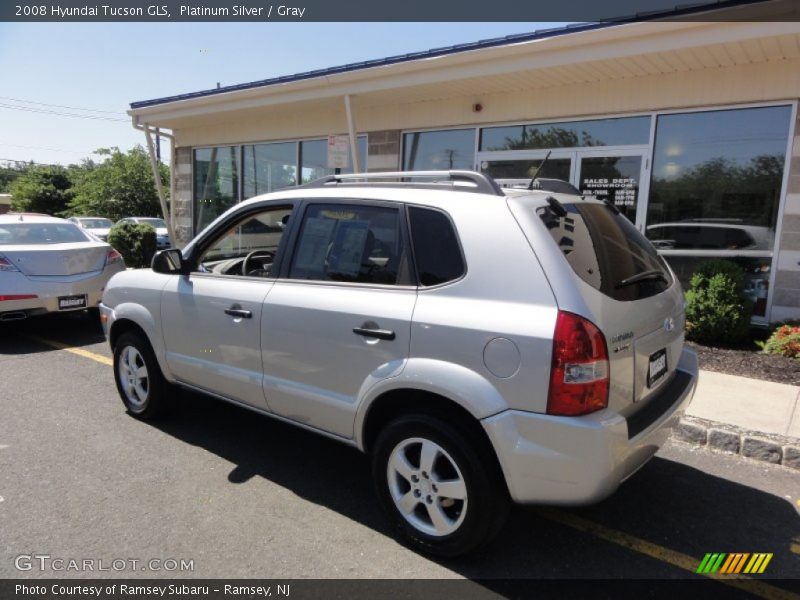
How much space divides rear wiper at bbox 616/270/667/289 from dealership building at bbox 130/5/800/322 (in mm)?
3925

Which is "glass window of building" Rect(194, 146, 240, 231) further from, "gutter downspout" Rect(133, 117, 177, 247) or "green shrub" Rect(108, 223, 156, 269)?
"green shrub" Rect(108, 223, 156, 269)

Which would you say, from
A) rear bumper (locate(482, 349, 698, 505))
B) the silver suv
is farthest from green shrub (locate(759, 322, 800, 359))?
rear bumper (locate(482, 349, 698, 505))

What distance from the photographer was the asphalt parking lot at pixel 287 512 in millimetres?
2715

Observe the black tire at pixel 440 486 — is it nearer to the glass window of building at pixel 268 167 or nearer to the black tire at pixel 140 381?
the black tire at pixel 140 381

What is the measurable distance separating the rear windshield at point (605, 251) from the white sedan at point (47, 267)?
257 inches

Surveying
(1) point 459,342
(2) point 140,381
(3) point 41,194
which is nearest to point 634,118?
(1) point 459,342

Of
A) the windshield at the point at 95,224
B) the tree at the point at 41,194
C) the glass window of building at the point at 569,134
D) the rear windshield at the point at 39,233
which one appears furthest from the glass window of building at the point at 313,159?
the tree at the point at 41,194

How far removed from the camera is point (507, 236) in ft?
8.37

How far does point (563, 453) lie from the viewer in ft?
7.61

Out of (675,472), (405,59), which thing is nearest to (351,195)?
(675,472)

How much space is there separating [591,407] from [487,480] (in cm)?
57

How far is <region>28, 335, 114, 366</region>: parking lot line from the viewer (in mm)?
6189

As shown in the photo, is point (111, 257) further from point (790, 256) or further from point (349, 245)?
point (790, 256)

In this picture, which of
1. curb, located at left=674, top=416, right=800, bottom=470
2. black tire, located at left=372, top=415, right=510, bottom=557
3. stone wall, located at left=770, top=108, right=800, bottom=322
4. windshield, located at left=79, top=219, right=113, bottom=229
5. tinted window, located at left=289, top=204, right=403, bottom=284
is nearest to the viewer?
black tire, located at left=372, top=415, right=510, bottom=557
